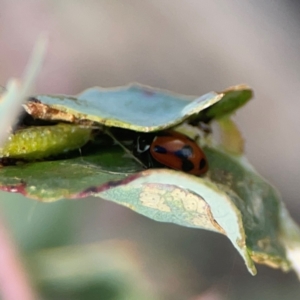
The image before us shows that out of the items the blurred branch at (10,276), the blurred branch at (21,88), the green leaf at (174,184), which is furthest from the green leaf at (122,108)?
the blurred branch at (10,276)

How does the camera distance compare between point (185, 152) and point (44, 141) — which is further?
point (185, 152)

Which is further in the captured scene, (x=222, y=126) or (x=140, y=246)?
(x=140, y=246)

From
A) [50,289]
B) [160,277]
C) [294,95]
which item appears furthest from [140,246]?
[294,95]

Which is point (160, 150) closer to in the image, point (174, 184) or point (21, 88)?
point (174, 184)

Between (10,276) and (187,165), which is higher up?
(187,165)

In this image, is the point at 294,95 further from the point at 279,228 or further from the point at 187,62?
the point at 279,228

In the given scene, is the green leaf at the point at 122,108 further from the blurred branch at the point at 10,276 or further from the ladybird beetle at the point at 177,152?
the blurred branch at the point at 10,276

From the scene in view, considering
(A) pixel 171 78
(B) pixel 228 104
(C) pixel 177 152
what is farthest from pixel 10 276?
(A) pixel 171 78
